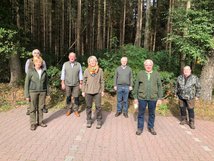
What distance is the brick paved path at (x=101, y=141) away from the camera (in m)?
5.22

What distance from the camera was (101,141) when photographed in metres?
6.05

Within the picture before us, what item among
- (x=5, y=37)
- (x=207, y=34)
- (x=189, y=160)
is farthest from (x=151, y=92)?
(x=5, y=37)

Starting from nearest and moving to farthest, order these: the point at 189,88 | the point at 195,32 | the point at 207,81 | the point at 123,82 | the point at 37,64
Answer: the point at 37,64
the point at 189,88
the point at 123,82
the point at 195,32
the point at 207,81

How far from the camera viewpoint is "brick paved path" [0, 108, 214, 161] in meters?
5.22

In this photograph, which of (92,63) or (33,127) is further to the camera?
(92,63)

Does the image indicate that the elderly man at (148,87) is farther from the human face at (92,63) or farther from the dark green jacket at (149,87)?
→ the human face at (92,63)

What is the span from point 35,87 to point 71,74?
1.46m

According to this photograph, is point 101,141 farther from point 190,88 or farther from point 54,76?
point 54,76

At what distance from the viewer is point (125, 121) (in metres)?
7.88

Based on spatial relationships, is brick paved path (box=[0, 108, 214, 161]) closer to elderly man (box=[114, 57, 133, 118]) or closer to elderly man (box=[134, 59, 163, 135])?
elderly man (box=[114, 57, 133, 118])

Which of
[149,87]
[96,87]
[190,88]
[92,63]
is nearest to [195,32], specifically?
[190,88]

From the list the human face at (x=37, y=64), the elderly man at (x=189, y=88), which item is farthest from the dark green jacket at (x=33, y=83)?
the elderly man at (x=189, y=88)

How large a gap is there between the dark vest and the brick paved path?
44.4 inches

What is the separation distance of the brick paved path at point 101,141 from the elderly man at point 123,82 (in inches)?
23.6
